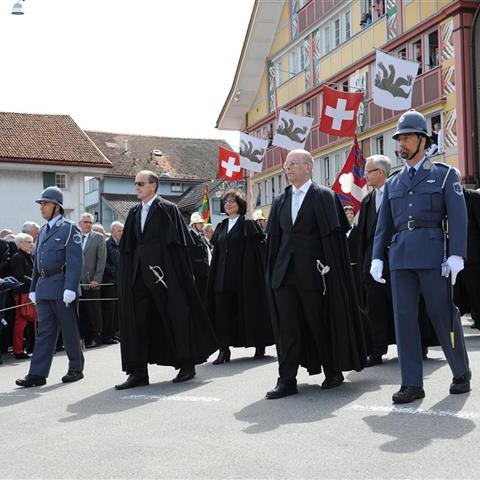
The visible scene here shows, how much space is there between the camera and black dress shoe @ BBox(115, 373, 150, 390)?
30.4ft

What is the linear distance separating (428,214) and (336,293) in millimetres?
1312

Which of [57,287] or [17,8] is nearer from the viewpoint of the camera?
[57,287]

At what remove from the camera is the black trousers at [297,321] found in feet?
26.7

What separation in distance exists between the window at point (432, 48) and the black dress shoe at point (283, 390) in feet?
85.5

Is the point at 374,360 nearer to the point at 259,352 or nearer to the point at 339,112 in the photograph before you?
the point at 259,352

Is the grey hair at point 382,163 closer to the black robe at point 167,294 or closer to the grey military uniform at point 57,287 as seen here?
the black robe at point 167,294

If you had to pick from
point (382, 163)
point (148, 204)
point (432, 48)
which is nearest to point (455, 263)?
point (382, 163)

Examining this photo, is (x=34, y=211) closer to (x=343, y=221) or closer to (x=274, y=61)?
(x=274, y=61)

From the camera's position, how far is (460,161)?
98.8 ft

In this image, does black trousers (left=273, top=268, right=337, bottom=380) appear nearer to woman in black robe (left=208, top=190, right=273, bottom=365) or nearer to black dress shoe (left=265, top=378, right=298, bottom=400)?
black dress shoe (left=265, top=378, right=298, bottom=400)

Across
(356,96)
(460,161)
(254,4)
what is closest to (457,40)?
(460,161)

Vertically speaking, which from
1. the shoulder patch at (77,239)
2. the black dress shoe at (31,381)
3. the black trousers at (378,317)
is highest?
the shoulder patch at (77,239)

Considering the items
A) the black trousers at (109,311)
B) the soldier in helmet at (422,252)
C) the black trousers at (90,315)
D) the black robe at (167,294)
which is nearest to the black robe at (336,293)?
the soldier in helmet at (422,252)

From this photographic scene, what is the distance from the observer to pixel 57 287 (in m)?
10.3
